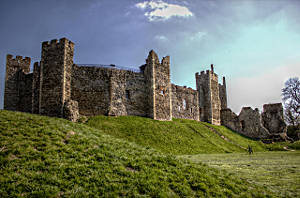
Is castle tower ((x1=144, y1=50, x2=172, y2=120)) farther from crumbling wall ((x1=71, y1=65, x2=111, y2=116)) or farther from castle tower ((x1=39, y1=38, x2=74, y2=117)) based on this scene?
castle tower ((x1=39, y1=38, x2=74, y2=117))

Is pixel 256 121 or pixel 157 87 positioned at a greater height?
pixel 157 87

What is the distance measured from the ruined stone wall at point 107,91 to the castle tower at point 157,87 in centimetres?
136

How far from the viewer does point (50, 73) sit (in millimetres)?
26844

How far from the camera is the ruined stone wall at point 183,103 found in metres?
41.4

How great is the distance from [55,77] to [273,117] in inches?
1976

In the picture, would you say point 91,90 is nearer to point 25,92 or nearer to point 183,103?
point 25,92

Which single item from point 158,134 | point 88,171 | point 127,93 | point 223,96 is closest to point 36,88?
point 127,93

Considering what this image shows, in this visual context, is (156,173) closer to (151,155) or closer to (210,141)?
(151,155)

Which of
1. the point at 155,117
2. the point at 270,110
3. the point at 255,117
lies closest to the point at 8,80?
the point at 155,117

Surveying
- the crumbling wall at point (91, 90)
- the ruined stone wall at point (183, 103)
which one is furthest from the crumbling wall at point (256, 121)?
the crumbling wall at point (91, 90)

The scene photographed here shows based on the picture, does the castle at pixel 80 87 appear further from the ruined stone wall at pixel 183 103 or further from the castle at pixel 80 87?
the ruined stone wall at pixel 183 103

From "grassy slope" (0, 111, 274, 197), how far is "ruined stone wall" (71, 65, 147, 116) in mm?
17161

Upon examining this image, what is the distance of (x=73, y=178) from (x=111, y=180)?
4.34ft

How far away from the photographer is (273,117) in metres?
55.0
